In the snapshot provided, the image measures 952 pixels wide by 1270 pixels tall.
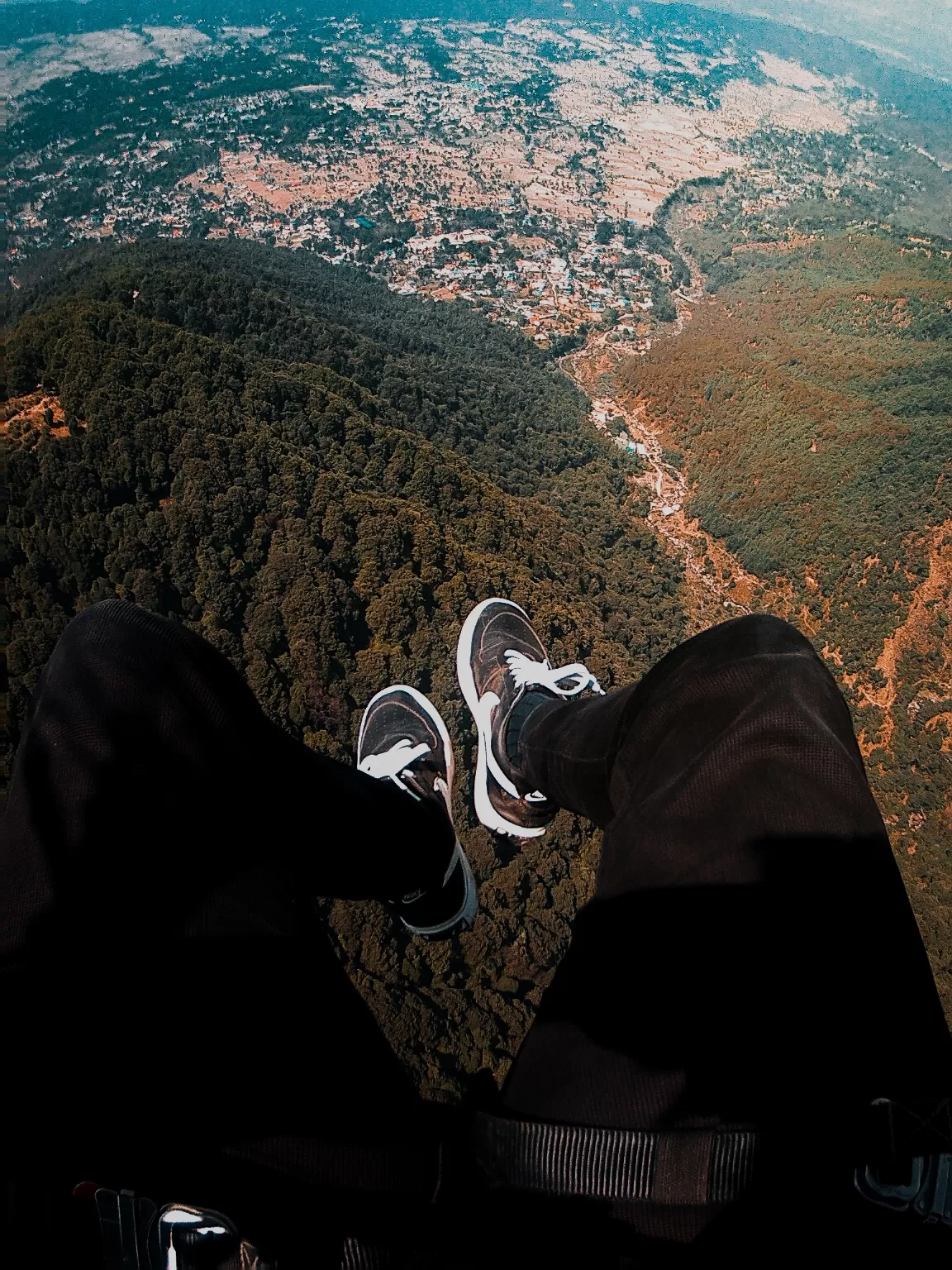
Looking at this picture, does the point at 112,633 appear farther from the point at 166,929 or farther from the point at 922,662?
the point at 922,662

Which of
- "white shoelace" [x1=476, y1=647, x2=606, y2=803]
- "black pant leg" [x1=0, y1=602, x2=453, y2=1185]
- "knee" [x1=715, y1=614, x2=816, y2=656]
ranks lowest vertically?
"white shoelace" [x1=476, y1=647, x2=606, y2=803]

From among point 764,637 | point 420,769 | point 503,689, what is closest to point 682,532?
point 503,689

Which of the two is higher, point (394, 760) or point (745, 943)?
point (745, 943)

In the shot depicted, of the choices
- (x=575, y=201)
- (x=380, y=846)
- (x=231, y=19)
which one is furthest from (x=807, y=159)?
(x=380, y=846)

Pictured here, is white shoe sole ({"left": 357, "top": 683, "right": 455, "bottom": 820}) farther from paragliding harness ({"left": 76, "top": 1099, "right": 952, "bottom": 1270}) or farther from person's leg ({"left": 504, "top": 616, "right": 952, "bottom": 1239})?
paragliding harness ({"left": 76, "top": 1099, "right": 952, "bottom": 1270})

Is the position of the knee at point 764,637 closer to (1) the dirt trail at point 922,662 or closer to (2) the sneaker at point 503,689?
(2) the sneaker at point 503,689

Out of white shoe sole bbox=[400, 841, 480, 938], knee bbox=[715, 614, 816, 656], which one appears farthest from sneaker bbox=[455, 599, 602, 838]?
knee bbox=[715, 614, 816, 656]

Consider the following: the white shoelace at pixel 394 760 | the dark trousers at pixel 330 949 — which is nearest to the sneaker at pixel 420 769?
the white shoelace at pixel 394 760
